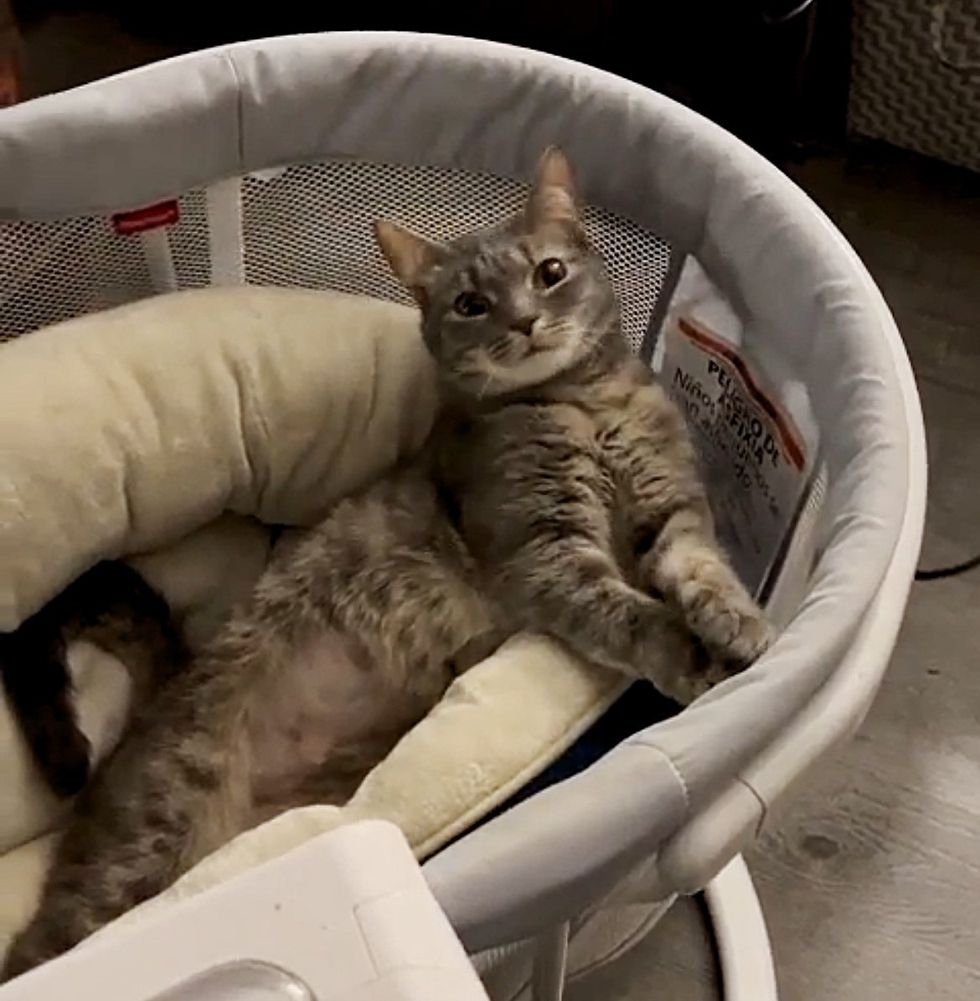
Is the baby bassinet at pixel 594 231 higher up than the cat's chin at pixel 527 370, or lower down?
higher up

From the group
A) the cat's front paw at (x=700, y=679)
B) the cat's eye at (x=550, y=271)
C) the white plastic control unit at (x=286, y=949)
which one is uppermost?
the white plastic control unit at (x=286, y=949)

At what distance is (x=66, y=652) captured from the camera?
3.94 feet

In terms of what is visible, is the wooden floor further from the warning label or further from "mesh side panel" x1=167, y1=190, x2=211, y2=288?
"mesh side panel" x1=167, y1=190, x2=211, y2=288

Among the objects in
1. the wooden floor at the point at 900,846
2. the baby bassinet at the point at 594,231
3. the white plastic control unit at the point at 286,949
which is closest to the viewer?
the white plastic control unit at the point at 286,949

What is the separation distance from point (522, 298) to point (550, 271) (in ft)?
0.10

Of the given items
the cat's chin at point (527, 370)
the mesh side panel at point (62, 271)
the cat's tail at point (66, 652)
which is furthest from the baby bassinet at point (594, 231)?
the cat's tail at point (66, 652)

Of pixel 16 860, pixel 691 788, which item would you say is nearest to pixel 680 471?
pixel 691 788

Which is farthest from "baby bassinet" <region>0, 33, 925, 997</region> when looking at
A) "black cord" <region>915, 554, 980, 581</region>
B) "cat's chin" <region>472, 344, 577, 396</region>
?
"black cord" <region>915, 554, 980, 581</region>

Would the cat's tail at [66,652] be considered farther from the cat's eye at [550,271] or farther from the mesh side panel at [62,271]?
the cat's eye at [550,271]

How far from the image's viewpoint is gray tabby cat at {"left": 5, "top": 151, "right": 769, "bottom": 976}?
109 centimetres

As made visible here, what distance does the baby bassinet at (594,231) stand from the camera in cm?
78

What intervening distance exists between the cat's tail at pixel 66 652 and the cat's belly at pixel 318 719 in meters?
0.13

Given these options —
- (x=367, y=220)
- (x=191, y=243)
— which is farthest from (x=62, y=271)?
(x=367, y=220)

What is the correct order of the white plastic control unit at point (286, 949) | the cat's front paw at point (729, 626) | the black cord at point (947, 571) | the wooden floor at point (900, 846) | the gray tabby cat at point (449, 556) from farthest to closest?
the black cord at point (947, 571) < the wooden floor at point (900, 846) < the gray tabby cat at point (449, 556) < the cat's front paw at point (729, 626) < the white plastic control unit at point (286, 949)
